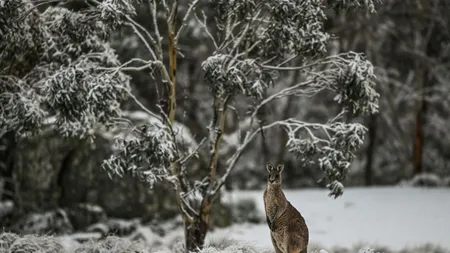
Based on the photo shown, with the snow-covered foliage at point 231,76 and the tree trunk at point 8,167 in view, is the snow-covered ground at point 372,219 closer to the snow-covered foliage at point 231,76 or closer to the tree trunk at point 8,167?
the snow-covered foliage at point 231,76

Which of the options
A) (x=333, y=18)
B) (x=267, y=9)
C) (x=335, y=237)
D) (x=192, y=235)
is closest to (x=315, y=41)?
(x=267, y=9)

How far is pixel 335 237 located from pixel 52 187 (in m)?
5.56

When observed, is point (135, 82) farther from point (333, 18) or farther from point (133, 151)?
Result: point (133, 151)

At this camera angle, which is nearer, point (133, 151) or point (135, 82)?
point (133, 151)

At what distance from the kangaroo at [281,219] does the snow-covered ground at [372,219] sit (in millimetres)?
4497

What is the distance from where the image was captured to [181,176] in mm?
8469

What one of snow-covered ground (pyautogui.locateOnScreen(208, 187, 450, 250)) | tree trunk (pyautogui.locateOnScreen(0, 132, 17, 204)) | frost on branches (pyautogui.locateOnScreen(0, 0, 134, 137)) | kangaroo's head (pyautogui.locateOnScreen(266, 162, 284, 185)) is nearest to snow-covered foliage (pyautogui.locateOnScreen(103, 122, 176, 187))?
frost on branches (pyautogui.locateOnScreen(0, 0, 134, 137))

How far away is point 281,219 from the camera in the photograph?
6047 mm

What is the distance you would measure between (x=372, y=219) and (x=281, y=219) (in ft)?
25.4

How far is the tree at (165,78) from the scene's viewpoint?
7320 millimetres

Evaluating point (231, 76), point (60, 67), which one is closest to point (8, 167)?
point (60, 67)

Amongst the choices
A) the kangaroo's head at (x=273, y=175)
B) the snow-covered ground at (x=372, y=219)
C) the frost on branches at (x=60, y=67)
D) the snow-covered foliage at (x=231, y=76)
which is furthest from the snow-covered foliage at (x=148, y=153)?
the snow-covered ground at (x=372, y=219)

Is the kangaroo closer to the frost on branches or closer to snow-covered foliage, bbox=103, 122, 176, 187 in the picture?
snow-covered foliage, bbox=103, 122, 176, 187

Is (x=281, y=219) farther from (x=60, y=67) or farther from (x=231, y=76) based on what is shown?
(x=60, y=67)
